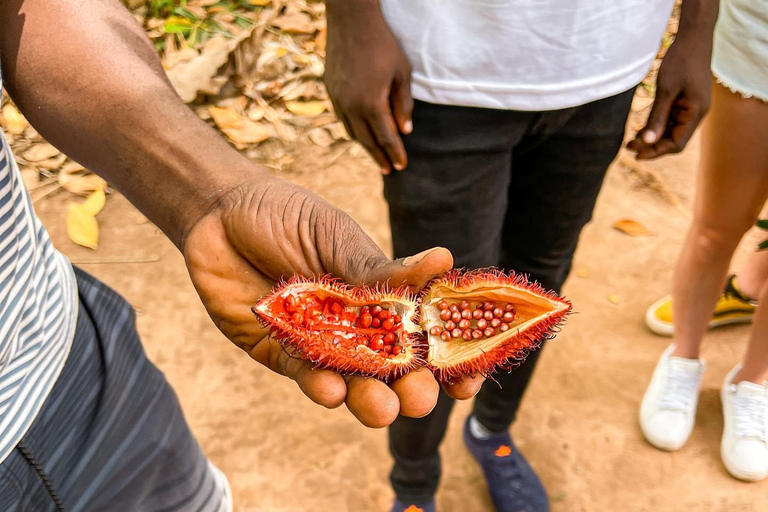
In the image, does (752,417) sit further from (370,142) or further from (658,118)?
(370,142)

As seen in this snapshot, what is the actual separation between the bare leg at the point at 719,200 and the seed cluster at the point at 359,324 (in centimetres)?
111

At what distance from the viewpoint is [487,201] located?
134 centimetres

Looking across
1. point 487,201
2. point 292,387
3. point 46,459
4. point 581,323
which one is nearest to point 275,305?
point 46,459

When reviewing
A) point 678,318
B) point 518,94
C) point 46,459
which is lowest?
point 678,318

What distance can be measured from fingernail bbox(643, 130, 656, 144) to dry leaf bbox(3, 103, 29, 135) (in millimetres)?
3323

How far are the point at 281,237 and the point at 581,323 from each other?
192cm

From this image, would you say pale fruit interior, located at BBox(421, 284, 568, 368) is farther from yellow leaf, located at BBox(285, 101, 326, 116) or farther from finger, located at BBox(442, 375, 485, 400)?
yellow leaf, located at BBox(285, 101, 326, 116)

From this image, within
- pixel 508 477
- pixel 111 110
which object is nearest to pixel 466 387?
pixel 111 110

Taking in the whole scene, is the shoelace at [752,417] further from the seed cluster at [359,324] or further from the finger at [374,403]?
the finger at [374,403]

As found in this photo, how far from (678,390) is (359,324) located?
1560mm

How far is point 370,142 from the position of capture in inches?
49.9

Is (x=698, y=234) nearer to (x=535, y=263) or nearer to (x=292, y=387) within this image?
(x=535, y=263)

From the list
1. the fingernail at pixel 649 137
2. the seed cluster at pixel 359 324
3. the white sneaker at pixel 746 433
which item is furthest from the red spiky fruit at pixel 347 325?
the white sneaker at pixel 746 433

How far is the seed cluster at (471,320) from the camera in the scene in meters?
1.20
